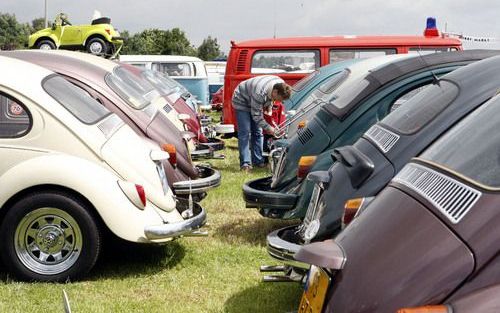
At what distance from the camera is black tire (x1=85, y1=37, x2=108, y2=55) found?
2552 centimetres

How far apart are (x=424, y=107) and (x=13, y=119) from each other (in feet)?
10.1

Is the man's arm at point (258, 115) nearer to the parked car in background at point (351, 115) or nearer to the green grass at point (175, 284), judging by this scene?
the green grass at point (175, 284)

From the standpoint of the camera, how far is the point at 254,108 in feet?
33.3

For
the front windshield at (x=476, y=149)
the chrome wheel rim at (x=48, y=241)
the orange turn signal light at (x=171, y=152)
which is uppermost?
the front windshield at (x=476, y=149)

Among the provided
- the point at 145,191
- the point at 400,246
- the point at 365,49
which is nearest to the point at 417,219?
the point at 400,246

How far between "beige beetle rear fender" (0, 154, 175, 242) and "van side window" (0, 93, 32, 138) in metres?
0.28

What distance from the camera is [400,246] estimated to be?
2.32 meters

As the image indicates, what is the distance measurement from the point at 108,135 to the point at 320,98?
11.0 feet

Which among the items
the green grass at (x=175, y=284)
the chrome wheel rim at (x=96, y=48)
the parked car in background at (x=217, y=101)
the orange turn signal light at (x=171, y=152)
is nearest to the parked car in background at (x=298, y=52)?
the orange turn signal light at (x=171, y=152)

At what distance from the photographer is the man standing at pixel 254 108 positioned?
9.66m

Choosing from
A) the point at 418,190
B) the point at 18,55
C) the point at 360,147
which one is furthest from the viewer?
the point at 18,55

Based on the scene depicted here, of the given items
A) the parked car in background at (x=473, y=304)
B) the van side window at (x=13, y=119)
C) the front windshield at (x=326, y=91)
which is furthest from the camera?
the front windshield at (x=326, y=91)

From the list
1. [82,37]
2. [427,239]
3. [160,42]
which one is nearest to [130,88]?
[427,239]

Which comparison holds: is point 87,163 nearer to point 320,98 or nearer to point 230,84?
point 320,98
